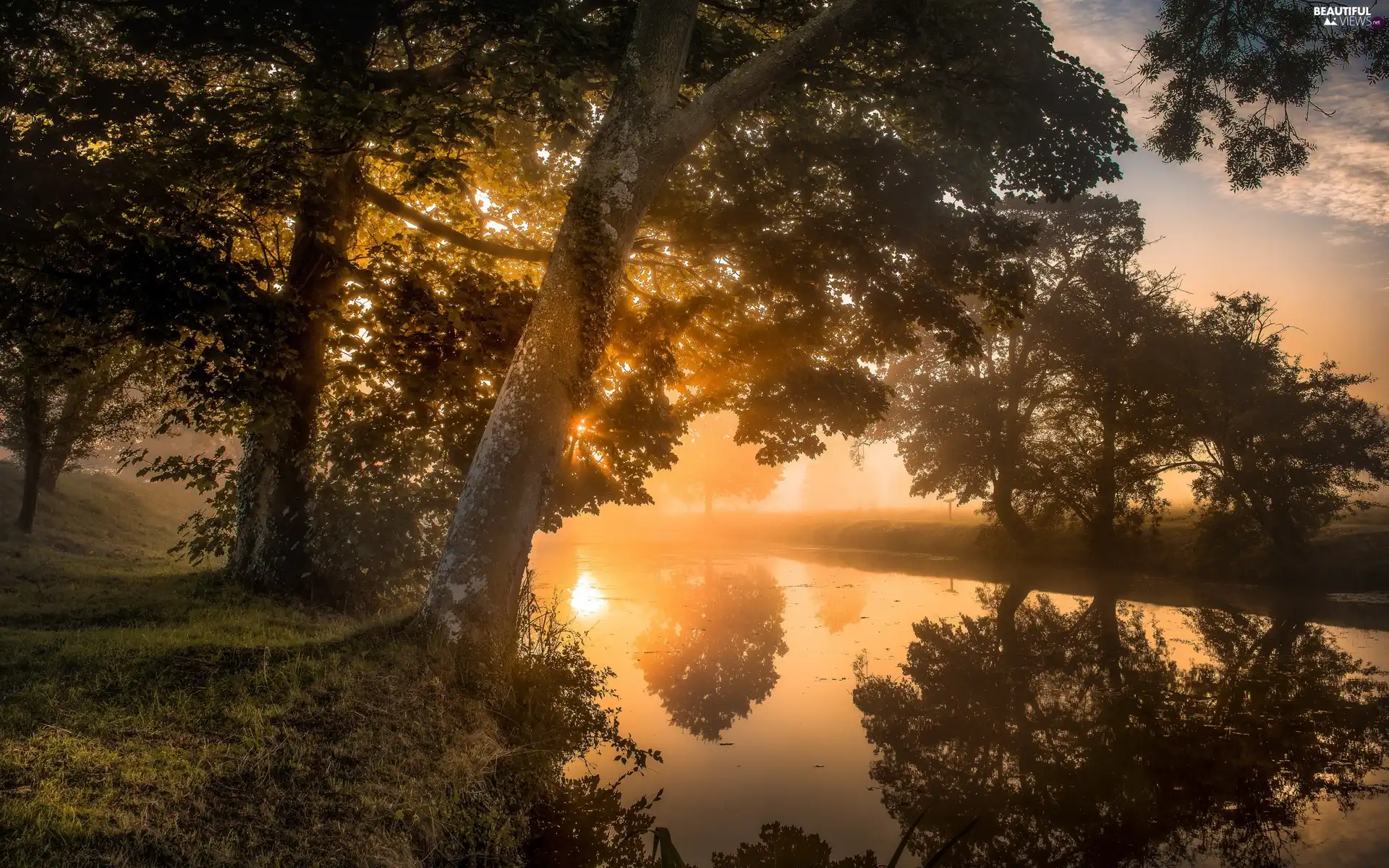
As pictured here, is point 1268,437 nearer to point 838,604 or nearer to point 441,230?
point 838,604

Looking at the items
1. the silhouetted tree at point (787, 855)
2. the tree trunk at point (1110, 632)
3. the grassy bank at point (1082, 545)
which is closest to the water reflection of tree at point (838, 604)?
the tree trunk at point (1110, 632)

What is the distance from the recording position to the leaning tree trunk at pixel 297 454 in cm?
1066

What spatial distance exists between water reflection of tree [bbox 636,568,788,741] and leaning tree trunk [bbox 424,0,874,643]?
10.6 ft

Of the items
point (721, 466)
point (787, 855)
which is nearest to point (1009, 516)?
point (787, 855)

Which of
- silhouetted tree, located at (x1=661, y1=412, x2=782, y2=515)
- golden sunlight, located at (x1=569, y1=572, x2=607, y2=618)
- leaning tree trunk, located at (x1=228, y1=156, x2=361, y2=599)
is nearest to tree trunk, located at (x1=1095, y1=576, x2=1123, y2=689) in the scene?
golden sunlight, located at (x1=569, y1=572, x2=607, y2=618)

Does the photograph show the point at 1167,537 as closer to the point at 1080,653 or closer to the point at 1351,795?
the point at 1080,653

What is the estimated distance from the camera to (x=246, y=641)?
6.74 meters

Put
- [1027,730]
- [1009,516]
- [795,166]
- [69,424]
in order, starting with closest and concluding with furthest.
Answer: [1027,730]
[795,166]
[69,424]
[1009,516]

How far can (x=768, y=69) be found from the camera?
8773 millimetres

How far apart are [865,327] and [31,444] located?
23776 millimetres

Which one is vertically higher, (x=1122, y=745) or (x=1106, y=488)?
(x=1106, y=488)

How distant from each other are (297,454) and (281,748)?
791 centimetres

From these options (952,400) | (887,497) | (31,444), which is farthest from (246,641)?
(887,497)

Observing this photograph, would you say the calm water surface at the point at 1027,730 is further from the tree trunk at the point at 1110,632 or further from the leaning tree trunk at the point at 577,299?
the leaning tree trunk at the point at 577,299
